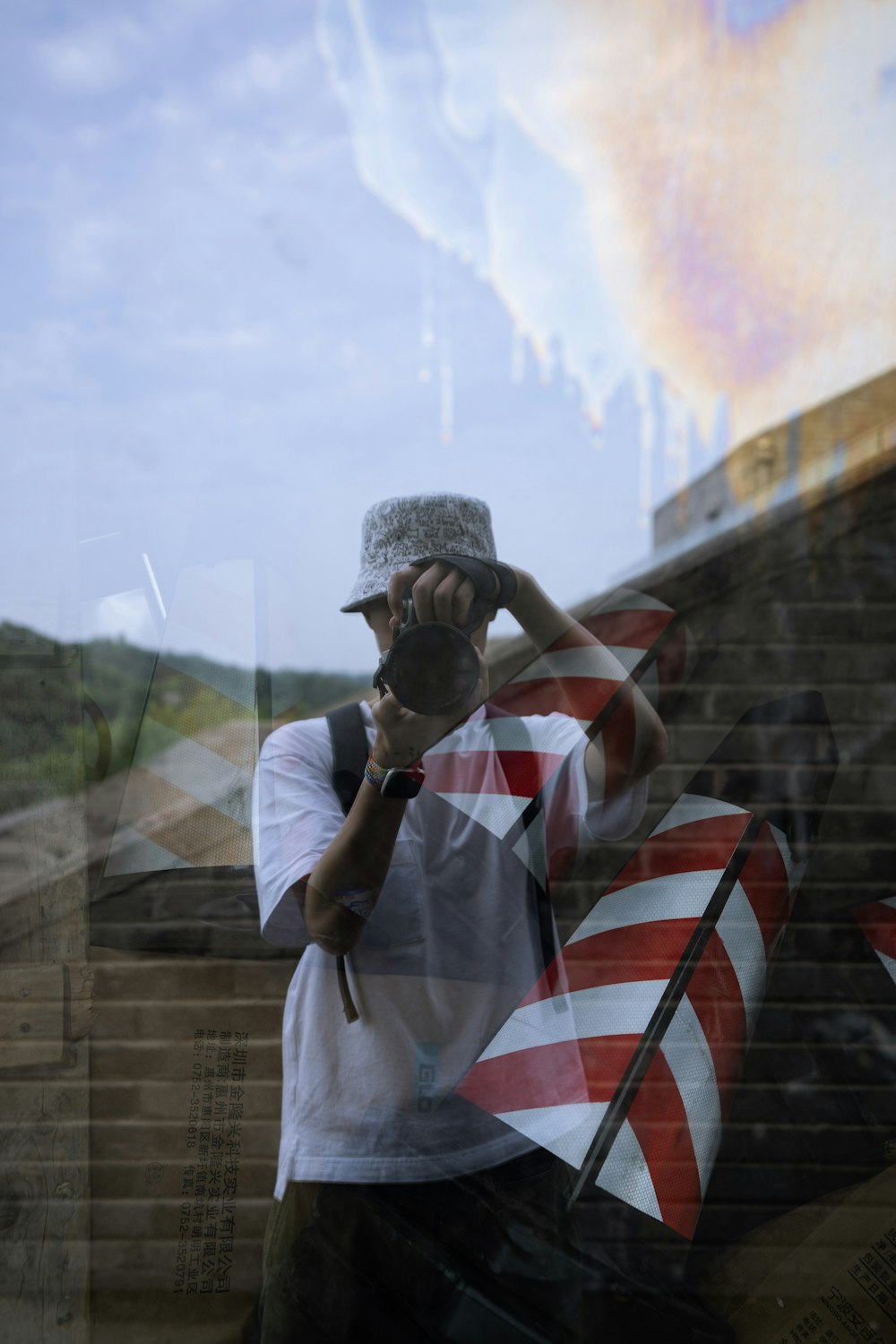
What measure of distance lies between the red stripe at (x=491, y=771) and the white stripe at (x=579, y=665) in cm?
9

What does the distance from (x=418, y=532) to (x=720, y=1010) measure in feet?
2.07

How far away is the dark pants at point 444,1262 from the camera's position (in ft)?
2.97

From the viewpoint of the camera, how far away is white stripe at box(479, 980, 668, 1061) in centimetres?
93

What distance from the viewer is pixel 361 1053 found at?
→ 3.03 feet

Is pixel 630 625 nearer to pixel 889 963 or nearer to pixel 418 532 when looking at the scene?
pixel 418 532

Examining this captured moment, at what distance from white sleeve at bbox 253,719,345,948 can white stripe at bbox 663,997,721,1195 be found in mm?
419

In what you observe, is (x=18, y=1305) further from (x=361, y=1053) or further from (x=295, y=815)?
(x=295, y=815)

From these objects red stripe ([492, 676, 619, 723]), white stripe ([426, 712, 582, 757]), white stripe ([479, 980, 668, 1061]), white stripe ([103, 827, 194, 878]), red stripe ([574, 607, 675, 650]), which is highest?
red stripe ([574, 607, 675, 650])

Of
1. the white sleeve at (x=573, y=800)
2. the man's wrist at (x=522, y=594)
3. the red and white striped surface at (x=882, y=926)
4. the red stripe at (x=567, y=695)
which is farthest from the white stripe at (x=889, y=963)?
the man's wrist at (x=522, y=594)

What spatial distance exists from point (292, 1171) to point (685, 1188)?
1.39 ft

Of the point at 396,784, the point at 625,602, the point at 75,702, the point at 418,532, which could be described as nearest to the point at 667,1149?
the point at 396,784

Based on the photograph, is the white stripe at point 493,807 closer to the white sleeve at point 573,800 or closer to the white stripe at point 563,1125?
the white sleeve at point 573,800

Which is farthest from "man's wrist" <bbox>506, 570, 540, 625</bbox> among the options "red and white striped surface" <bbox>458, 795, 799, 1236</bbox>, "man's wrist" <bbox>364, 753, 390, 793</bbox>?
"red and white striped surface" <bbox>458, 795, 799, 1236</bbox>

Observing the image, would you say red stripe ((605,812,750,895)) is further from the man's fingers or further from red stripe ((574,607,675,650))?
the man's fingers
